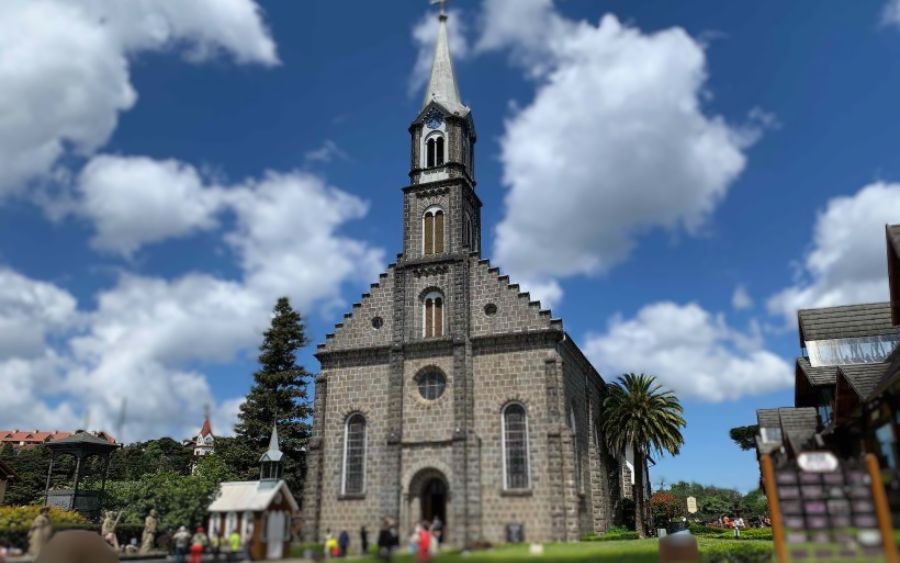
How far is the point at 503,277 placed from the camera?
1502 inches

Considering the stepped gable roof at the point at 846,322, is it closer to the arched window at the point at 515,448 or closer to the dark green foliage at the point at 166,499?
the arched window at the point at 515,448

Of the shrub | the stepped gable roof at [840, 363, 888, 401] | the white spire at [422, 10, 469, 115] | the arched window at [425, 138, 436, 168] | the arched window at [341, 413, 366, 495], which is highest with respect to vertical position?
the white spire at [422, 10, 469, 115]

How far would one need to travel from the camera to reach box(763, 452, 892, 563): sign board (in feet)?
61.0

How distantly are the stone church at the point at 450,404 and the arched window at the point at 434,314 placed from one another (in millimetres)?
68

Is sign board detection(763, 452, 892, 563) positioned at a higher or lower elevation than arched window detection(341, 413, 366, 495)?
lower

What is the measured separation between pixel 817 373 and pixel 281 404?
37189 mm

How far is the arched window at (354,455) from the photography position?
36875 mm

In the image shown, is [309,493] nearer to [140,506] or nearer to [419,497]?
[419,497]

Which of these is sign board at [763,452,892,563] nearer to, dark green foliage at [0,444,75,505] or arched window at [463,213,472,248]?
arched window at [463,213,472,248]

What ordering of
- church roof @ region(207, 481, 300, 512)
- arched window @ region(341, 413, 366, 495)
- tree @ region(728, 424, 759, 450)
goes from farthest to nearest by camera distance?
tree @ region(728, 424, 759, 450) < arched window @ region(341, 413, 366, 495) < church roof @ region(207, 481, 300, 512)

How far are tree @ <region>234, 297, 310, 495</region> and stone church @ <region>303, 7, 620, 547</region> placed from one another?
1237cm

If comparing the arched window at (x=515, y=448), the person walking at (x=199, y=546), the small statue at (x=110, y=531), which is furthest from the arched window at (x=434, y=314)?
the small statue at (x=110, y=531)

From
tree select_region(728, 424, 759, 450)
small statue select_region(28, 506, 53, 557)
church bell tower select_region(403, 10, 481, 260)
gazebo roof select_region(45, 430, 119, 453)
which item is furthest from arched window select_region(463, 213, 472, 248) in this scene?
tree select_region(728, 424, 759, 450)

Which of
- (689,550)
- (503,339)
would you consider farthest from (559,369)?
(689,550)
